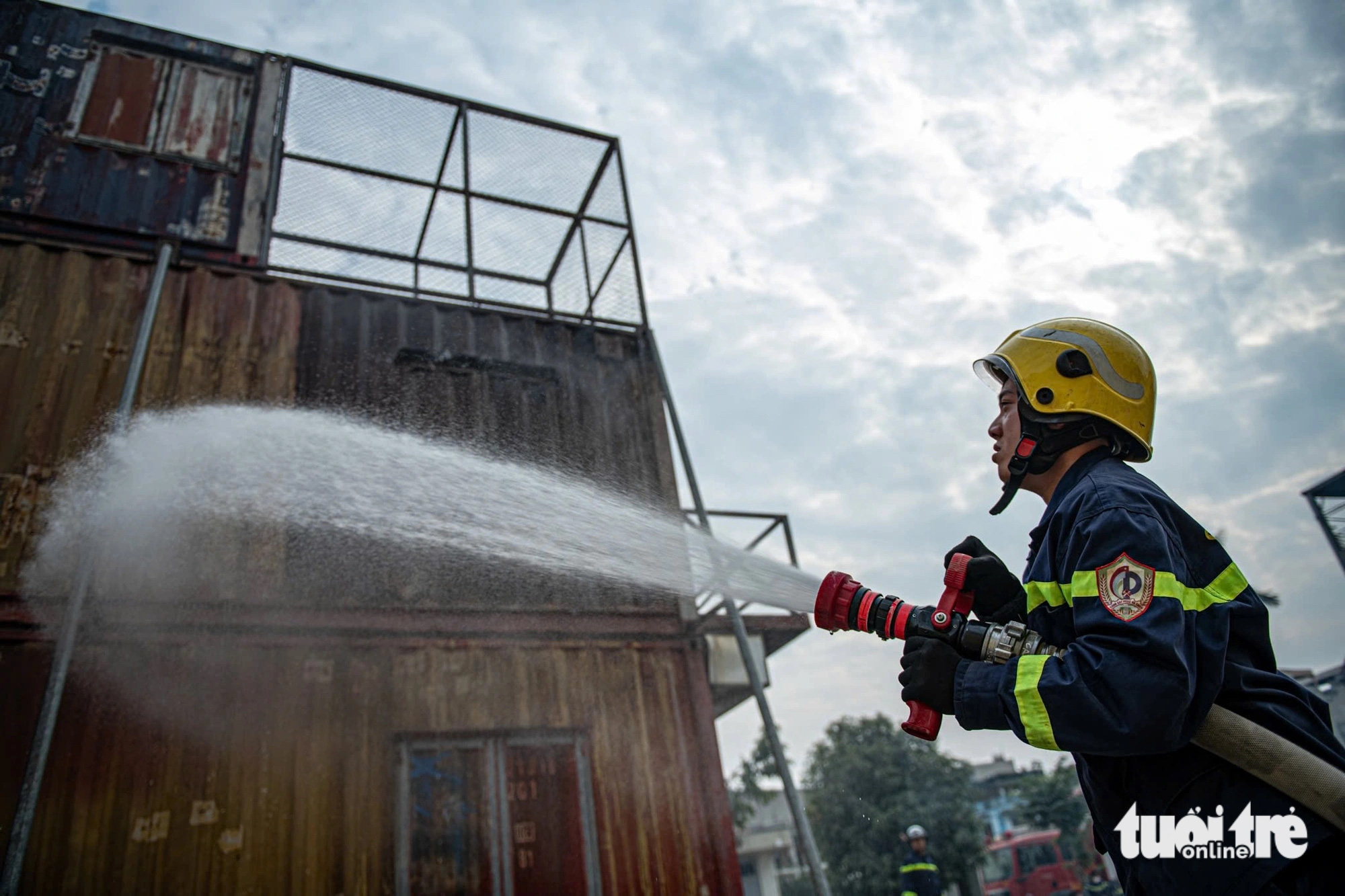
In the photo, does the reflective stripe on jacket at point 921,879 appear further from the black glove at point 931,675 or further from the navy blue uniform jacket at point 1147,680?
the black glove at point 931,675

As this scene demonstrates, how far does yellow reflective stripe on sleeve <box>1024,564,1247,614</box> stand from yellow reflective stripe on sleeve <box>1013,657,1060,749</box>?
22cm

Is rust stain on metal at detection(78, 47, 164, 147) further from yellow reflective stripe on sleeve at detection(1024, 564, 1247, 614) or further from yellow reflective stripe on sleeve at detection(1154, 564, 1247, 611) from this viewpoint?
yellow reflective stripe on sleeve at detection(1154, 564, 1247, 611)

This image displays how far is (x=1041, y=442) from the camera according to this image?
8.67 ft

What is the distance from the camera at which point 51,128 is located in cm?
830

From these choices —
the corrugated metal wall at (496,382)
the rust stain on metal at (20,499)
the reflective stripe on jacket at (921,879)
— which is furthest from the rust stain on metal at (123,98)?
the reflective stripe on jacket at (921,879)

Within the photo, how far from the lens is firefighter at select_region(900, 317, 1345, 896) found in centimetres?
182

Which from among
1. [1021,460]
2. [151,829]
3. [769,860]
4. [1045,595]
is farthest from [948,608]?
[769,860]

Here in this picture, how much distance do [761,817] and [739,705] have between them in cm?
4336

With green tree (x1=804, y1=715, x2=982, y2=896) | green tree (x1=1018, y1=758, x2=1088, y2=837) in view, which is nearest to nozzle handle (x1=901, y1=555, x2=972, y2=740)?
green tree (x1=804, y1=715, x2=982, y2=896)

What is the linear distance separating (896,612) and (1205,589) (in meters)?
0.78

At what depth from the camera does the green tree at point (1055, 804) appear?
105ft

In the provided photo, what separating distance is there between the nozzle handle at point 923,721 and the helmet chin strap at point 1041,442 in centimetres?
92

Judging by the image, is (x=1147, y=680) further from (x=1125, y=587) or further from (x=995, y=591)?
(x=995, y=591)

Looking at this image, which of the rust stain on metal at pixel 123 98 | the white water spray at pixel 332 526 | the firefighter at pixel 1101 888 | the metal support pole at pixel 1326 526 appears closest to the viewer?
the white water spray at pixel 332 526
